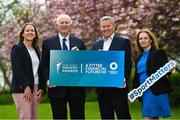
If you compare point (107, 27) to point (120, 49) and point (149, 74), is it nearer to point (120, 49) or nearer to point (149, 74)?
point (120, 49)

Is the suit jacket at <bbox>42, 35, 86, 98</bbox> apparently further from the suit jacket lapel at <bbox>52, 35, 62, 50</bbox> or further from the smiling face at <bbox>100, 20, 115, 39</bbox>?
the smiling face at <bbox>100, 20, 115, 39</bbox>

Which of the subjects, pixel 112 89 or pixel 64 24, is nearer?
pixel 64 24

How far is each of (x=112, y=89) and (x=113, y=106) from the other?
27cm

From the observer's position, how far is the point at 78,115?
7520 mm

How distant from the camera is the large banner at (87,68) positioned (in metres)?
7.45

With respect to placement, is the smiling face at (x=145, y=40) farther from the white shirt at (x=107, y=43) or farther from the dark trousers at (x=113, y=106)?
the dark trousers at (x=113, y=106)

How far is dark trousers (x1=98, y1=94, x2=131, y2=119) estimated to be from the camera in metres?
7.48

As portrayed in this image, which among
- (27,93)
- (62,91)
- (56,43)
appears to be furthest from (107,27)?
(27,93)

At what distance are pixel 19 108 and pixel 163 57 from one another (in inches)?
89.4

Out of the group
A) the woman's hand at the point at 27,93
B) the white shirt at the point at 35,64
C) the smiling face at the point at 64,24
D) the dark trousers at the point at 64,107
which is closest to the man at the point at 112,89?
the dark trousers at the point at 64,107

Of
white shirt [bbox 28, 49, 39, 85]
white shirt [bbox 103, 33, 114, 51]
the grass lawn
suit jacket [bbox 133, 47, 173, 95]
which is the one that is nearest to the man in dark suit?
white shirt [bbox 28, 49, 39, 85]

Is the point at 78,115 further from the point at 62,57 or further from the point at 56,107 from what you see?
the point at 62,57

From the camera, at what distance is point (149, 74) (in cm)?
738

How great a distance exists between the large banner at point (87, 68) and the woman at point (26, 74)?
247 millimetres
